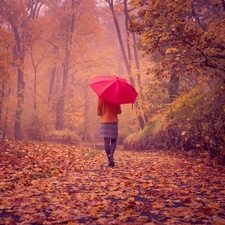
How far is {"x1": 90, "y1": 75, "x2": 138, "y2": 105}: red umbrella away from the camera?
6766mm

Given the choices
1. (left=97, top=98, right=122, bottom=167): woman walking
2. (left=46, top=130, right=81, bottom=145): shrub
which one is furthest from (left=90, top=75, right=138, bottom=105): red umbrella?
(left=46, top=130, right=81, bottom=145): shrub

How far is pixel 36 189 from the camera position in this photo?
450cm

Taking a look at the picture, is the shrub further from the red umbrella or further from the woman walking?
the red umbrella

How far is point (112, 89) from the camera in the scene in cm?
681

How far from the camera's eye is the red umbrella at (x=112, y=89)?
6.77 meters

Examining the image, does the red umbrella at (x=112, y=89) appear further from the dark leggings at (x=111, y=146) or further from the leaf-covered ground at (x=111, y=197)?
the leaf-covered ground at (x=111, y=197)

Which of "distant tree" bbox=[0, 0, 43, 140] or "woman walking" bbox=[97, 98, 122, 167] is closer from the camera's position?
"woman walking" bbox=[97, 98, 122, 167]

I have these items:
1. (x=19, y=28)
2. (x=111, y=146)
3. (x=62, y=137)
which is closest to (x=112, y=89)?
(x=111, y=146)

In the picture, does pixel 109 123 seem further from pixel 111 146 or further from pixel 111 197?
pixel 111 197

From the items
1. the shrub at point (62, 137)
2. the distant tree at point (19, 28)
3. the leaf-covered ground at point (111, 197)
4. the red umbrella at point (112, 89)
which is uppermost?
the distant tree at point (19, 28)

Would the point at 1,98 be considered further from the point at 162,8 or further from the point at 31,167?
the point at 162,8

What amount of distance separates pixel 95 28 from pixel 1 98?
9416 mm

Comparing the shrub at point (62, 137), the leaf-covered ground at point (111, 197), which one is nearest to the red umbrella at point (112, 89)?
the leaf-covered ground at point (111, 197)

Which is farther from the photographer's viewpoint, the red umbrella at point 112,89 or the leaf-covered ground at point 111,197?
the red umbrella at point 112,89
